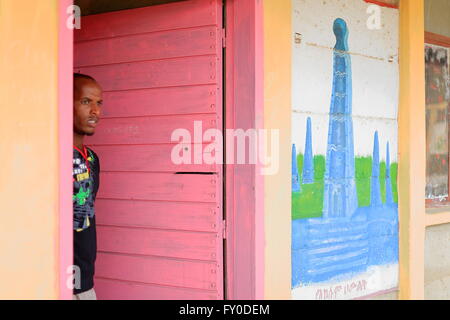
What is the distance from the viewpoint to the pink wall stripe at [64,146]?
300 cm

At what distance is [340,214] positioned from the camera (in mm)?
4574

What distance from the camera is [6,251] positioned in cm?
279

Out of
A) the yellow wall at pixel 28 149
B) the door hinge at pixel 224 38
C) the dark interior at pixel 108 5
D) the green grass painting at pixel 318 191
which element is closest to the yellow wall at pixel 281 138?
the green grass painting at pixel 318 191

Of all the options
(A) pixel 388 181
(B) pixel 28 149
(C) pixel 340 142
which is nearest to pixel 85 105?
(B) pixel 28 149

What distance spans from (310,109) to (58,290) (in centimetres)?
217

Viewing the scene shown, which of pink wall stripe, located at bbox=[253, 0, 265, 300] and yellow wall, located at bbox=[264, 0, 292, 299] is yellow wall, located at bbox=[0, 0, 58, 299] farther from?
yellow wall, located at bbox=[264, 0, 292, 299]

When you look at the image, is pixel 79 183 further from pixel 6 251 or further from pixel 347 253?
pixel 347 253

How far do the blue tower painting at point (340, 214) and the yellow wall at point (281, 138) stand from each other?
10 cm

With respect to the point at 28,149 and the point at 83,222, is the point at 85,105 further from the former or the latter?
the point at 28,149

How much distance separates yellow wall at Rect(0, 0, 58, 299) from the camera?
110 inches

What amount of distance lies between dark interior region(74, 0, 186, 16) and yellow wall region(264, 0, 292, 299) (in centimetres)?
81

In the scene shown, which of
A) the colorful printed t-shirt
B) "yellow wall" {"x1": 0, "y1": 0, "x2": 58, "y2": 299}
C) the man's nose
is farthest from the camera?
the man's nose

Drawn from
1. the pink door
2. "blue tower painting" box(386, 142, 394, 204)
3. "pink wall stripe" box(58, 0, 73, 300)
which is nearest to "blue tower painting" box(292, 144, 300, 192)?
the pink door

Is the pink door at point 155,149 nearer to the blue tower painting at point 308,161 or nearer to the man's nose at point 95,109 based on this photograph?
the man's nose at point 95,109
